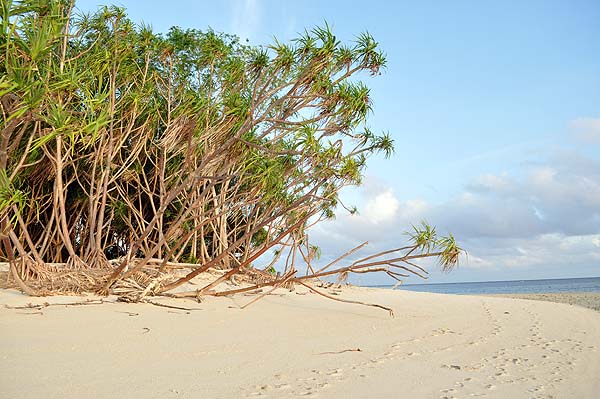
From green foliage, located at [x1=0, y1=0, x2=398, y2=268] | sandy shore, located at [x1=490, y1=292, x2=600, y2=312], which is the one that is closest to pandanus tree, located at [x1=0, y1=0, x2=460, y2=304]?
green foliage, located at [x1=0, y1=0, x2=398, y2=268]

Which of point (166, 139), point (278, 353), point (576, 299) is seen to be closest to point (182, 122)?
point (166, 139)

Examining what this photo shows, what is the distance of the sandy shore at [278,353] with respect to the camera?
127 inches

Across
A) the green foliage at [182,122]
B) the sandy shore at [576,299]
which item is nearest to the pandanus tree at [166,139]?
the green foliage at [182,122]

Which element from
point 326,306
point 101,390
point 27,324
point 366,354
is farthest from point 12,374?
point 326,306

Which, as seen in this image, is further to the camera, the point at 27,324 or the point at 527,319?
the point at 527,319

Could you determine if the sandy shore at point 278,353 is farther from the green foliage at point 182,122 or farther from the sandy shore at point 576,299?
the sandy shore at point 576,299

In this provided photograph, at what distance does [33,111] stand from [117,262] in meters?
4.95

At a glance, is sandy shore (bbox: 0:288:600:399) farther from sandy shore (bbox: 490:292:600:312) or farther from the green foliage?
sandy shore (bbox: 490:292:600:312)

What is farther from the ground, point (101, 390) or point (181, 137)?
point (181, 137)

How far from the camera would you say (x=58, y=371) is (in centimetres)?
346

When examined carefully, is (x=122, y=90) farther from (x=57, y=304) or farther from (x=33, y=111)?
(x=33, y=111)

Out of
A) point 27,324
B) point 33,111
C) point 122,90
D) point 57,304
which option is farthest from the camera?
point 122,90

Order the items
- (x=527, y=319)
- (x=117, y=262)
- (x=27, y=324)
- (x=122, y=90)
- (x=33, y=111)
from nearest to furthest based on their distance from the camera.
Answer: (x=33, y=111) < (x=27, y=324) < (x=527, y=319) < (x=117, y=262) < (x=122, y=90)

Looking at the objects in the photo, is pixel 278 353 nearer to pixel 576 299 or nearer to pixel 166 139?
pixel 166 139
